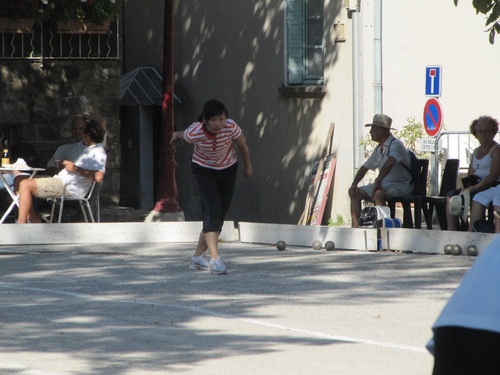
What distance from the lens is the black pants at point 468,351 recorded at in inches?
57.1

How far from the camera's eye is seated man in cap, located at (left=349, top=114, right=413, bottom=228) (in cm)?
1242

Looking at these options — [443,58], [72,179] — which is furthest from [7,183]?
[443,58]

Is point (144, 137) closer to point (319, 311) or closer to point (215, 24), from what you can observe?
point (215, 24)

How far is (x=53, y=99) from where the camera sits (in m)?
15.0

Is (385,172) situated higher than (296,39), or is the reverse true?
(296,39)

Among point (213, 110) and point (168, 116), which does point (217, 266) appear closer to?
point (213, 110)

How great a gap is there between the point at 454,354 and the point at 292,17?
53.3 feet

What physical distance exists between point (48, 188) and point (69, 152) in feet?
2.75

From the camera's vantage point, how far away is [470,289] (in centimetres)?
148

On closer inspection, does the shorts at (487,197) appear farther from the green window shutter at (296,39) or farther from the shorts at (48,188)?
the green window shutter at (296,39)

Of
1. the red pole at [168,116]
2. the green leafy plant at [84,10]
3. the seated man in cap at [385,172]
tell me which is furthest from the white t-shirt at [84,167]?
the seated man in cap at [385,172]

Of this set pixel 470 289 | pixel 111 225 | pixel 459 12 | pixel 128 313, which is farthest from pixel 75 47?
pixel 470 289

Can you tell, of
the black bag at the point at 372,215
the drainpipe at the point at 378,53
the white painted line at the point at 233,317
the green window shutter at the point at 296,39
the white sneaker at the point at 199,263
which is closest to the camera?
the white painted line at the point at 233,317

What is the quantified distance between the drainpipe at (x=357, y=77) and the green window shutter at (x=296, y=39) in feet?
3.91
